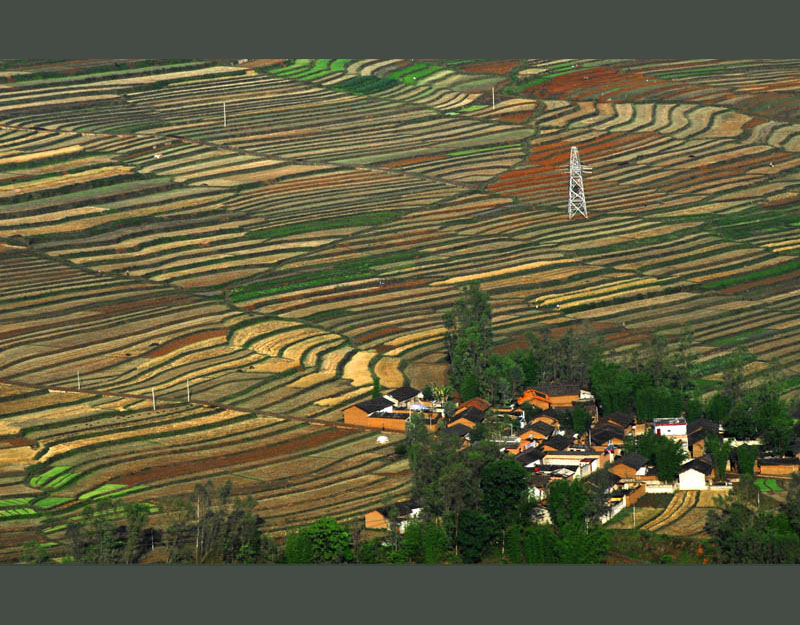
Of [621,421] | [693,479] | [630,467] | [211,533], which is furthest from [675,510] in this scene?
[211,533]

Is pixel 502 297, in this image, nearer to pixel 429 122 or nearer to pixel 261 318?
pixel 261 318

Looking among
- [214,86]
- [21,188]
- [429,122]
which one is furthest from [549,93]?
[21,188]

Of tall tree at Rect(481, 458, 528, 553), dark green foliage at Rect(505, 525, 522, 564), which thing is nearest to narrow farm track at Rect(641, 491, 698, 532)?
tall tree at Rect(481, 458, 528, 553)

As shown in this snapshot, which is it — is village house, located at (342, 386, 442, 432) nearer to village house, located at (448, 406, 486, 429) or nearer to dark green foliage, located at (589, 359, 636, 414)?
village house, located at (448, 406, 486, 429)

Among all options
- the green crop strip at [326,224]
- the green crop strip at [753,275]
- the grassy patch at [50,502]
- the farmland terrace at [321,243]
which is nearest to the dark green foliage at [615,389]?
Answer: the farmland terrace at [321,243]

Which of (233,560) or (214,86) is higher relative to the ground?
(214,86)

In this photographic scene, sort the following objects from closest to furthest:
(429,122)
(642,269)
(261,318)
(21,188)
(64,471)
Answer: (64,471) < (261,318) < (642,269) < (21,188) < (429,122)

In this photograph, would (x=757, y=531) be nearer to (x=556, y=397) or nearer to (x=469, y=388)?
(x=556, y=397)
